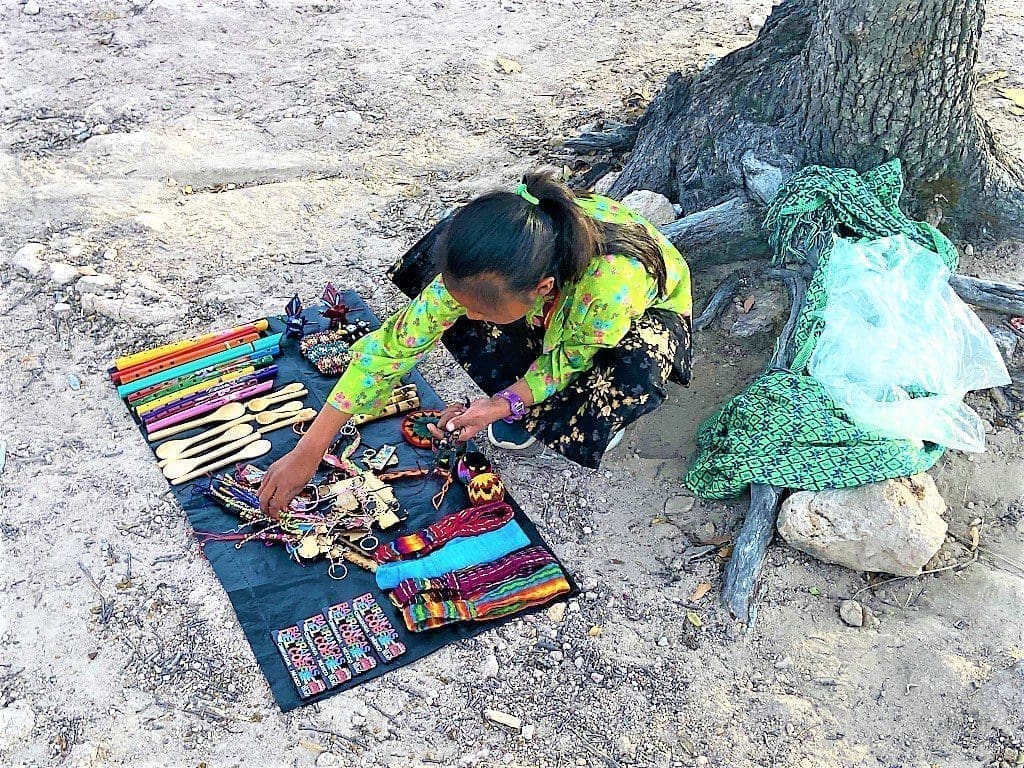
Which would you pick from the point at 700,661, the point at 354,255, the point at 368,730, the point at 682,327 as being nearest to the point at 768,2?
the point at 354,255

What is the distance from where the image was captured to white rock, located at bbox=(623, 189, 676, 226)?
385 cm

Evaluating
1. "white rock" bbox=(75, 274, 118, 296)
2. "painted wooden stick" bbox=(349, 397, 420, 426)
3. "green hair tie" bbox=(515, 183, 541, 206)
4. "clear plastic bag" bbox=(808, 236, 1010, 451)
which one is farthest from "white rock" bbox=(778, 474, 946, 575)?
"white rock" bbox=(75, 274, 118, 296)

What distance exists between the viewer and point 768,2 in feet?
20.9

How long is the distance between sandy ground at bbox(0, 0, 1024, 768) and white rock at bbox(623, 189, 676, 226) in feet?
1.06

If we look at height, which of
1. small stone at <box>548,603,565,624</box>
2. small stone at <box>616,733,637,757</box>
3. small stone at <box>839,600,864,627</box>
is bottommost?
small stone at <box>616,733,637,757</box>

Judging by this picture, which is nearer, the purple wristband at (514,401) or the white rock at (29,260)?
the purple wristband at (514,401)

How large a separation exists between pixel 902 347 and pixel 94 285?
10.4 feet

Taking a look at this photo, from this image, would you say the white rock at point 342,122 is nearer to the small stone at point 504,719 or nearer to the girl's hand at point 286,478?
the girl's hand at point 286,478

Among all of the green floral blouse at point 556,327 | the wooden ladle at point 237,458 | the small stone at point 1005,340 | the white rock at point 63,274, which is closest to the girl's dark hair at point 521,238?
the green floral blouse at point 556,327

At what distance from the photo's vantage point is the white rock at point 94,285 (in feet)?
12.6

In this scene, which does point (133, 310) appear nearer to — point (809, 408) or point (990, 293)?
point (809, 408)

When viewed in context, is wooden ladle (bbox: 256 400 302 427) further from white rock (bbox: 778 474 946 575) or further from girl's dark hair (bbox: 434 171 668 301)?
white rock (bbox: 778 474 946 575)

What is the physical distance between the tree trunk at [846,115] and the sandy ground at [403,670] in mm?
329

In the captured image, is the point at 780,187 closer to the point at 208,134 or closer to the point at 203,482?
the point at 203,482
